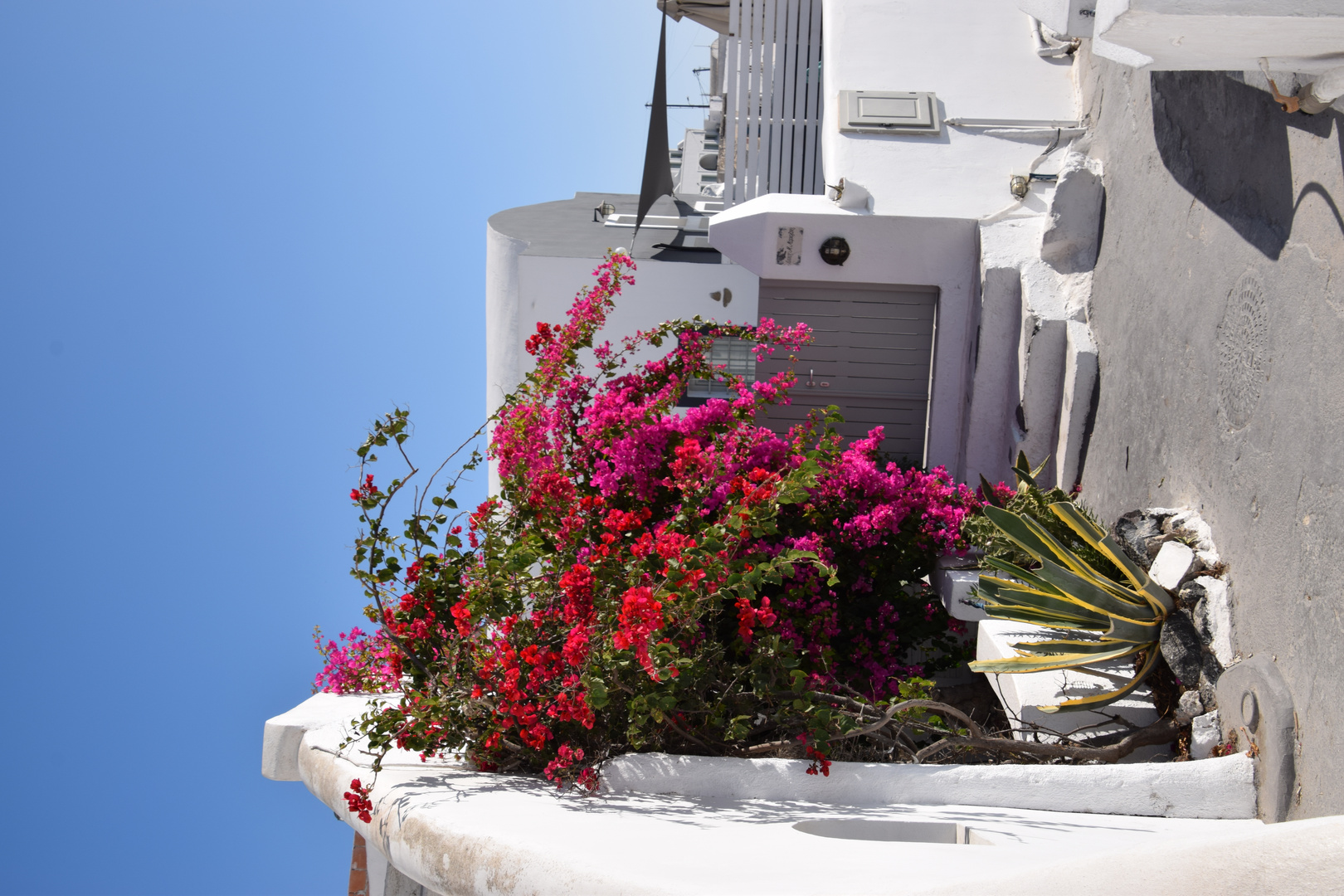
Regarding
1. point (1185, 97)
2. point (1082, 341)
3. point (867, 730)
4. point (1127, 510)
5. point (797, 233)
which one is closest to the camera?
point (867, 730)

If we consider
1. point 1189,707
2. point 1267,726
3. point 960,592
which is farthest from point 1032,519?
point 1267,726

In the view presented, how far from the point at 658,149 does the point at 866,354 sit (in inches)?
130

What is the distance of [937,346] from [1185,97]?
3187mm

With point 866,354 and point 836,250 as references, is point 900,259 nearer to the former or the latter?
point 836,250

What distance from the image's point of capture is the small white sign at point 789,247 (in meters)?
7.49

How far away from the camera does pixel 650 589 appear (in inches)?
140

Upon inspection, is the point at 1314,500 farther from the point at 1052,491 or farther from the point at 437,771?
the point at 437,771

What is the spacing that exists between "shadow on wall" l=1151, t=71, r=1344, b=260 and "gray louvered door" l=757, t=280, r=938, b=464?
291 cm

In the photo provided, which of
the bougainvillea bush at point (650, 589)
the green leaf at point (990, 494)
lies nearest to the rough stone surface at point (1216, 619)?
the bougainvillea bush at point (650, 589)

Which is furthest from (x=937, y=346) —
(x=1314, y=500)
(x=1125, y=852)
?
(x=1125, y=852)

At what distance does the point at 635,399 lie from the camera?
18.7ft

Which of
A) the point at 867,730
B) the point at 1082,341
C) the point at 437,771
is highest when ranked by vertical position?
the point at 1082,341

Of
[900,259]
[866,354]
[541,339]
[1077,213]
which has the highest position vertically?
[1077,213]

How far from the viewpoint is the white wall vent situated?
764 centimetres
